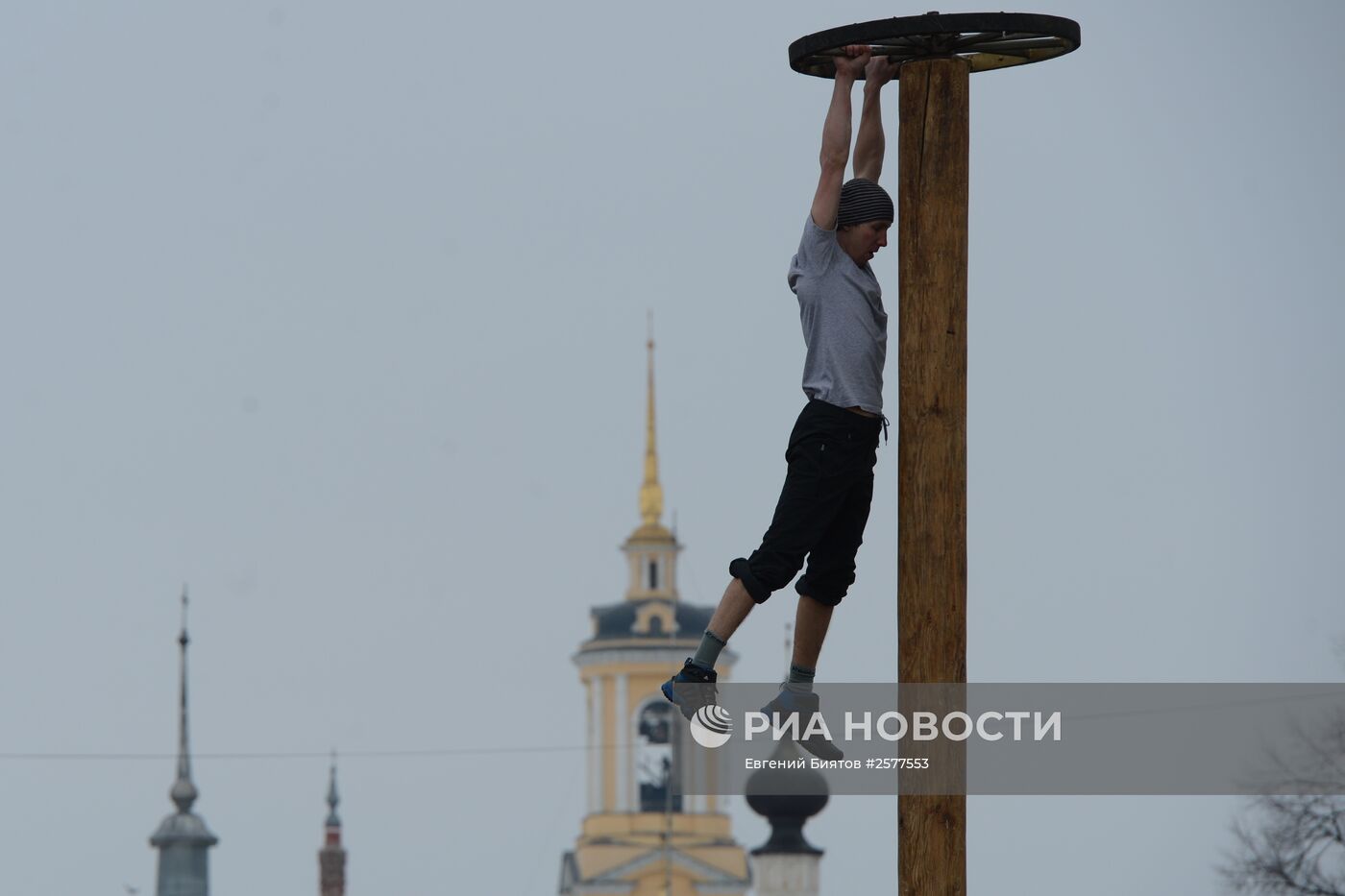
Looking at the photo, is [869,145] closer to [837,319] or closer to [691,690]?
[837,319]

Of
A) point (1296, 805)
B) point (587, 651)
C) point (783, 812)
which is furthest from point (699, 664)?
point (587, 651)

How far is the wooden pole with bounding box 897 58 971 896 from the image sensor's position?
13.5 metres

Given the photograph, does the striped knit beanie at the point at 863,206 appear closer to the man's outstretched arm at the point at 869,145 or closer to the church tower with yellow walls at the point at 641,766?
the man's outstretched arm at the point at 869,145

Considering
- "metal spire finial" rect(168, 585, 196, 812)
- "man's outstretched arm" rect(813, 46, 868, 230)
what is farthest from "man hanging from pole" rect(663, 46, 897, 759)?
"metal spire finial" rect(168, 585, 196, 812)

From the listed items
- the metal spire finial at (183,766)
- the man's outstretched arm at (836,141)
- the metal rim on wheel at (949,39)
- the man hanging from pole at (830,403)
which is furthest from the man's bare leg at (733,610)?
the metal spire finial at (183,766)

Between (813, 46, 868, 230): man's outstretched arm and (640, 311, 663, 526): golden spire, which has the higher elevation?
(640, 311, 663, 526): golden spire

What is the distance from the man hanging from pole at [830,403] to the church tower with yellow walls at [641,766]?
125888 mm

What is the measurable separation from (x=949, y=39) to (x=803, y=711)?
2.51 metres

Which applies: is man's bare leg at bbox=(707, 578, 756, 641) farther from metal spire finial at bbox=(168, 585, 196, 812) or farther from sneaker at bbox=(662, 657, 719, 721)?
metal spire finial at bbox=(168, 585, 196, 812)

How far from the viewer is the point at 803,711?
14.1 metres

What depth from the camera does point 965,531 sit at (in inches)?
535

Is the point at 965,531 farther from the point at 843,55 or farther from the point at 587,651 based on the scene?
the point at 587,651

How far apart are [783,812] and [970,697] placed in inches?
2600

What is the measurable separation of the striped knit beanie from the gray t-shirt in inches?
3.4
